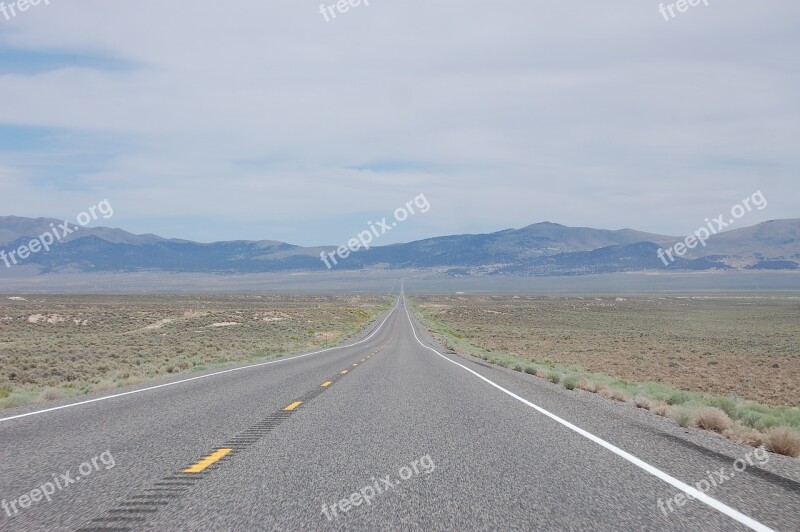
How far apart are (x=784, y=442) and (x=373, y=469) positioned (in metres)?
5.38

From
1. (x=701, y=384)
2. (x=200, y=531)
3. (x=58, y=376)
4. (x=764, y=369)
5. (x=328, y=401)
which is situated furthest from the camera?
(x=764, y=369)

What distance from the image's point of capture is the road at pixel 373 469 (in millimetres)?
4820

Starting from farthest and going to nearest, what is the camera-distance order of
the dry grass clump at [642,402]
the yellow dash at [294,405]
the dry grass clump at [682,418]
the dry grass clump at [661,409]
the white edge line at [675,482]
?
the dry grass clump at [642,402] < the dry grass clump at [661,409] < the yellow dash at [294,405] < the dry grass clump at [682,418] < the white edge line at [675,482]

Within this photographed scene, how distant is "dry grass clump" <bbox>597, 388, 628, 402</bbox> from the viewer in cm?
1350

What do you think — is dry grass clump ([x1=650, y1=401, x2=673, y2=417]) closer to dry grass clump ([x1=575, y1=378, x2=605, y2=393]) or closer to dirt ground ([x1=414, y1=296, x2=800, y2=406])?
dry grass clump ([x1=575, y1=378, x2=605, y2=393])

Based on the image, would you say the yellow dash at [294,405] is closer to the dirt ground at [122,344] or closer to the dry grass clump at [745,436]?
the dirt ground at [122,344]

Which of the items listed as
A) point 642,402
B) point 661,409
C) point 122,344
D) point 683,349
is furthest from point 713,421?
point 683,349

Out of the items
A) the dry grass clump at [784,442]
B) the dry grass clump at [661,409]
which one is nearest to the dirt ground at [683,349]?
the dry grass clump at [661,409]

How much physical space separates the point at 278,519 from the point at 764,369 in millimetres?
32999

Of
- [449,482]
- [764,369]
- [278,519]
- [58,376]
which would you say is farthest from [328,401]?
[764,369]

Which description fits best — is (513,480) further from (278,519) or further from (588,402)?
(588,402)

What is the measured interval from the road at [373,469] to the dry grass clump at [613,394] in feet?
7.31

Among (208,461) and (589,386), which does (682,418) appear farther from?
(208,461)

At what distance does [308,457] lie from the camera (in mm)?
6801
